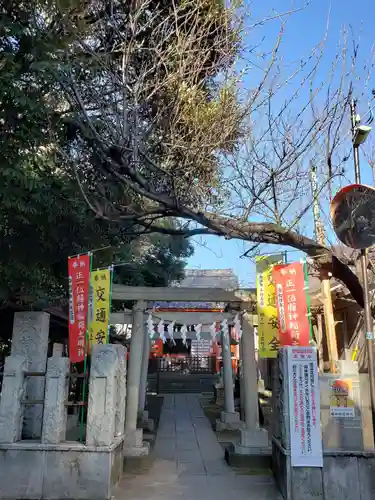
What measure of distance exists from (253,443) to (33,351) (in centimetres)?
468

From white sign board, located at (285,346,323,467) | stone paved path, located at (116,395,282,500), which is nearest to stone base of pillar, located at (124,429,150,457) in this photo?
stone paved path, located at (116,395,282,500)

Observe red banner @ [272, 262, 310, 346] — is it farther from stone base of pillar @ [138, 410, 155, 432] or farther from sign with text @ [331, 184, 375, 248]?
stone base of pillar @ [138, 410, 155, 432]

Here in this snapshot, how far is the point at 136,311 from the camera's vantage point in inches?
385

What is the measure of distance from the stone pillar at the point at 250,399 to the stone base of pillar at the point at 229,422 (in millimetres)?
4349

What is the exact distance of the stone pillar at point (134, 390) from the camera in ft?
29.4

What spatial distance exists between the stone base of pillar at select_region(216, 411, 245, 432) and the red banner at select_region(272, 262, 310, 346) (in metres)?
6.65

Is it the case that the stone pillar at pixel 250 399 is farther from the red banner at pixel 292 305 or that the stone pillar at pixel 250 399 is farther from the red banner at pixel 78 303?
the red banner at pixel 78 303

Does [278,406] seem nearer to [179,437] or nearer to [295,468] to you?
[295,468]

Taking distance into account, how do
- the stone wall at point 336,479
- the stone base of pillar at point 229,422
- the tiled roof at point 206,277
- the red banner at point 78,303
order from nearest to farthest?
the stone wall at point 336,479 → the red banner at point 78,303 → the stone base of pillar at point 229,422 → the tiled roof at point 206,277

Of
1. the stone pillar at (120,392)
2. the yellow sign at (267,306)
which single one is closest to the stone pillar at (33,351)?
the stone pillar at (120,392)

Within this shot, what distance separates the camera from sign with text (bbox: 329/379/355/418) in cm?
681

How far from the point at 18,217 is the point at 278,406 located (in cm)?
527

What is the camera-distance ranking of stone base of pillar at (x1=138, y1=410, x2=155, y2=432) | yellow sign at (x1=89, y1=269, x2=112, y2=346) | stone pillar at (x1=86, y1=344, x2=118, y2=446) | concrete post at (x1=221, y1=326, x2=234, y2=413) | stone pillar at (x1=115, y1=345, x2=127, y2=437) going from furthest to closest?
concrete post at (x1=221, y1=326, x2=234, y2=413), stone base of pillar at (x1=138, y1=410, x2=155, y2=432), yellow sign at (x1=89, y1=269, x2=112, y2=346), stone pillar at (x1=115, y1=345, x2=127, y2=437), stone pillar at (x1=86, y1=344, x2=118, y2=446)

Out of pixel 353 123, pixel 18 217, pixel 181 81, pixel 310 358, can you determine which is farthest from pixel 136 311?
pixel 353 123
